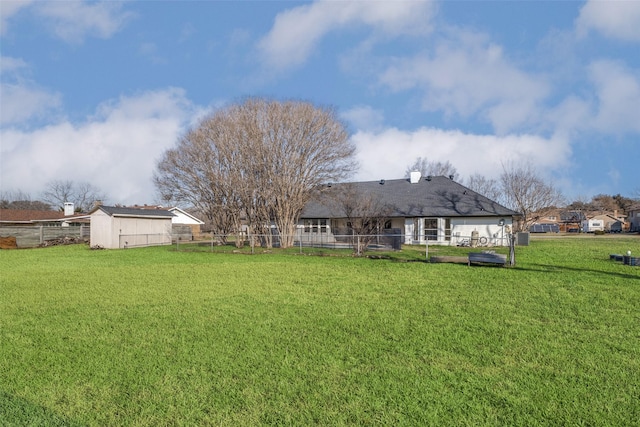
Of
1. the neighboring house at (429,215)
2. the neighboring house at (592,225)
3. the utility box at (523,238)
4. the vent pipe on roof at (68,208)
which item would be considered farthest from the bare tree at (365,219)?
the neighboring house at (592,225)

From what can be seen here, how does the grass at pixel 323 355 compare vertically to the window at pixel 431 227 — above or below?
below

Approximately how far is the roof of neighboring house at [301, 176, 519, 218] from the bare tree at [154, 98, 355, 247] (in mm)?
2719

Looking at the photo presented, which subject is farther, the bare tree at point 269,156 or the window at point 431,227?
the window at point 431,227

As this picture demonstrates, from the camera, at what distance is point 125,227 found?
2842cm

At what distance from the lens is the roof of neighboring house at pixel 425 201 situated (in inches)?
1074

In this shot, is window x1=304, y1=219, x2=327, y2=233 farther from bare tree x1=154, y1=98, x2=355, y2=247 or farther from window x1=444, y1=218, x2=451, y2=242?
window x1=444, y1=218, x2=451, y2=242

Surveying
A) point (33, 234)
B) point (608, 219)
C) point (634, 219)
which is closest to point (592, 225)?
point (634, 219)

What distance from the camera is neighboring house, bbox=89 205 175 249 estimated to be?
2734 centimetres

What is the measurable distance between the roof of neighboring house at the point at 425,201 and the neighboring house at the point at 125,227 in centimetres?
1149

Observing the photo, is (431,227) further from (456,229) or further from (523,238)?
(523,238)

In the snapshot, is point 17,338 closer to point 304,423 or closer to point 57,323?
point 57,323

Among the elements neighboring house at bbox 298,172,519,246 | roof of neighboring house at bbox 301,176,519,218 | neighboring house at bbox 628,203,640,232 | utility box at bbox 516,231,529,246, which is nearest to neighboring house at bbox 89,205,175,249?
neighboring house at bbox 298,172,519,246

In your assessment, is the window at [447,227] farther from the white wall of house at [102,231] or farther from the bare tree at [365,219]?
the white wall of house at [102,231]

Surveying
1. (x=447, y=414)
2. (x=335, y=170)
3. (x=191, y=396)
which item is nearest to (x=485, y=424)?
(x=447, y=414)
